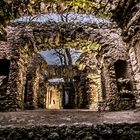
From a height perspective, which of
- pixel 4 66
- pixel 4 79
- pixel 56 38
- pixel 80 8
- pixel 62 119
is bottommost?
pixel 62 119

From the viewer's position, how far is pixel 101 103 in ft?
28.7

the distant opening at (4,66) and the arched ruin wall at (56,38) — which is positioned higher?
the arched ruin wall at (56,38)

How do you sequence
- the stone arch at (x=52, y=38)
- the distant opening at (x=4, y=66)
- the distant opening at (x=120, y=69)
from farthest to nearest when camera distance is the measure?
the distant opening at (x=120, y=69)
the distant opening at (x=4, y=66)
the stone arch at (x=52, y=38)

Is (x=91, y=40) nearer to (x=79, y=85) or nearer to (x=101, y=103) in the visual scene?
(x=101, y=103)

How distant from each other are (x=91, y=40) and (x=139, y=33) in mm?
5255

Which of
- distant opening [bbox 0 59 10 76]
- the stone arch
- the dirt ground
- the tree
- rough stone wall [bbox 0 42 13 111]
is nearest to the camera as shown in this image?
the dirt ground

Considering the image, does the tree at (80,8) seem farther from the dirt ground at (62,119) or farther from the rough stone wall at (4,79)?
the rough stone wall at (4,79)

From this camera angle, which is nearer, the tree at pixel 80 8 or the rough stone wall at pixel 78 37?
the tree at pixel 80 8

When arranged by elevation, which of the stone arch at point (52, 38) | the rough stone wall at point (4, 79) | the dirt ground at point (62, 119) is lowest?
the dirt ground at point (62, 119)

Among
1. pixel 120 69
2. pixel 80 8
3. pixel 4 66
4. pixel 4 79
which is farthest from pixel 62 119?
pixel 120 69

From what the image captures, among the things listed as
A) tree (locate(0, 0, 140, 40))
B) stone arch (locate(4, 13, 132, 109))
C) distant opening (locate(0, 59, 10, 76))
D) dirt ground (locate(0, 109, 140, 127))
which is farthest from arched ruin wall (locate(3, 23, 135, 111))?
dirt ground (locate(0, 109, 140, 127))

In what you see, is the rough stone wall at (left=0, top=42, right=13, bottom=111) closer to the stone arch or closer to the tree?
the stone arch

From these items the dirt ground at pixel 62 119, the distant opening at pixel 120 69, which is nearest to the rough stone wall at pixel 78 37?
the distant opening at pixel 120 69

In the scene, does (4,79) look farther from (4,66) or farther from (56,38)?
(56,38)
